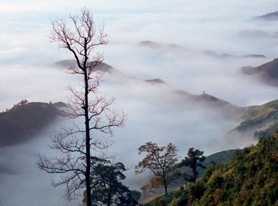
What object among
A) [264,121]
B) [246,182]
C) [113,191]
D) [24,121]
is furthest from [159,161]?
[24,121]

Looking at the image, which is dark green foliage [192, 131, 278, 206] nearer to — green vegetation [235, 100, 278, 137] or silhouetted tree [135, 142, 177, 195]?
silhouetted tree [135, 142, 177, 195]

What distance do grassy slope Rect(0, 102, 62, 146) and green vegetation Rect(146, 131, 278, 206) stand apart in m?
137

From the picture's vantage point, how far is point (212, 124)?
602 feet

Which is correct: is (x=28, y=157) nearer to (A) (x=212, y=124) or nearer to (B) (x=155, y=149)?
(A) (x=212, y=124)

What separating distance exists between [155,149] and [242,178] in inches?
922

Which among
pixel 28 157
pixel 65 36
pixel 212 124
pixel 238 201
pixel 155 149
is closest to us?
pixel 65 36

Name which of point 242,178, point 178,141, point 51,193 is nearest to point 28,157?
point 51,193

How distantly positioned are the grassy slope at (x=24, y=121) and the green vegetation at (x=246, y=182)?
137494mm

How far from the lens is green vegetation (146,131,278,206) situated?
55.0 ft

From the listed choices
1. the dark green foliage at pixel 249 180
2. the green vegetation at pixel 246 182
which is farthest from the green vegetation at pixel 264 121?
the dark green foliage at pixel 249 180

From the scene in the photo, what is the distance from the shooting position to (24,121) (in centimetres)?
15925

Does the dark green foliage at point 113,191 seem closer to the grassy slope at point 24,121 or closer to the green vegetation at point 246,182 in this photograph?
the green vegetation at point 246,182

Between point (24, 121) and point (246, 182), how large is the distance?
485 feet

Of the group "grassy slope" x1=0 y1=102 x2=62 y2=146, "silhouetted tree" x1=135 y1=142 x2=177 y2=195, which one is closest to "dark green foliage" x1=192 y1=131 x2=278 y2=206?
"silhouetted tree" x1=135 y1=142 x2=177 y2=195
